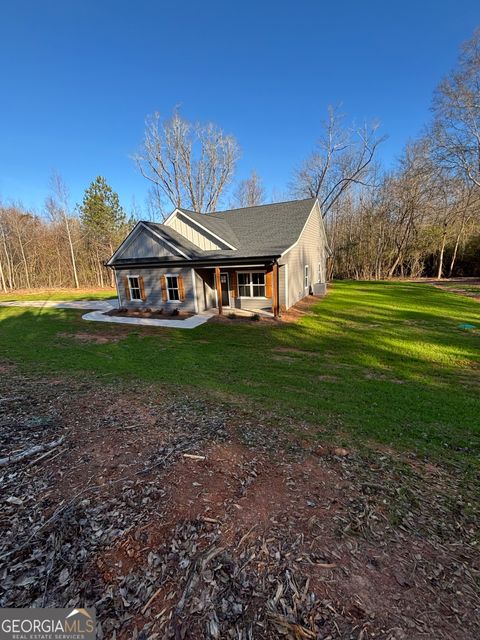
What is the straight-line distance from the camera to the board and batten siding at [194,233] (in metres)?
14.6

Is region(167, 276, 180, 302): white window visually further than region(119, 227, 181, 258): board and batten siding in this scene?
Yes

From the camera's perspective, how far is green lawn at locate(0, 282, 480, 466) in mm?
4410

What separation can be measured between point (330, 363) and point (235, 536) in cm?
580

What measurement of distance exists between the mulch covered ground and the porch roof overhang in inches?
366

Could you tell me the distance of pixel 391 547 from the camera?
225cm

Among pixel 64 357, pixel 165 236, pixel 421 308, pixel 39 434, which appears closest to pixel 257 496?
pixel 39 434

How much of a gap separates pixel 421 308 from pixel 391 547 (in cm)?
1430

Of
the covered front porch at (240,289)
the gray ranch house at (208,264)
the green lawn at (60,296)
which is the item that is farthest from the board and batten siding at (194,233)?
the green lawn at (60,296)

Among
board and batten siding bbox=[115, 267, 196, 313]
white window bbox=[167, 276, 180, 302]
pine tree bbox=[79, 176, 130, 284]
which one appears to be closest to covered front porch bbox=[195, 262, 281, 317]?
board and batten siding bbox=[115, 267, 196, 313]

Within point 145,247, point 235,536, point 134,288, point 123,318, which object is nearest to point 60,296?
point 134,288

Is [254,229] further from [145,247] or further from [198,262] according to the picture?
[145,247]

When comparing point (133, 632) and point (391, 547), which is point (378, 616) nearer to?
point (391, 547)

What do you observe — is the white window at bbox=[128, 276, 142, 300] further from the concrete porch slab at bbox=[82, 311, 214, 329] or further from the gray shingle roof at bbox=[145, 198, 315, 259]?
the gray shingle roof at bbox=[145, 198, 315, 259]

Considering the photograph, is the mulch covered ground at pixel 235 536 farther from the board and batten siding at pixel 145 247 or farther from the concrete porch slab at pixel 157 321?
the board and batten siding at pixel 145 247
